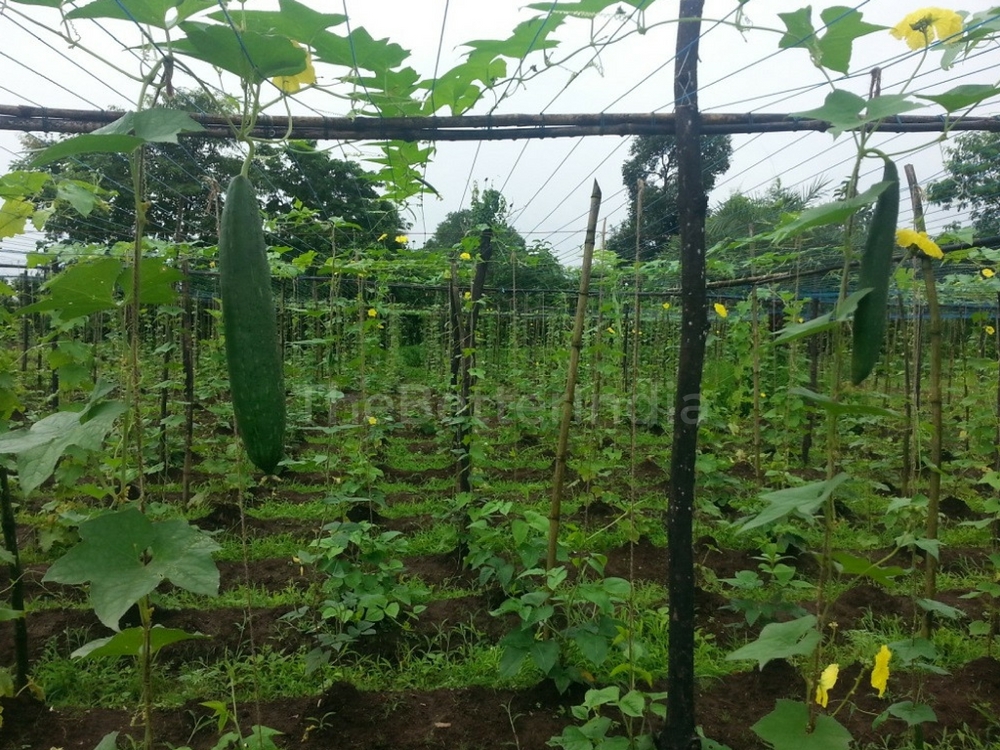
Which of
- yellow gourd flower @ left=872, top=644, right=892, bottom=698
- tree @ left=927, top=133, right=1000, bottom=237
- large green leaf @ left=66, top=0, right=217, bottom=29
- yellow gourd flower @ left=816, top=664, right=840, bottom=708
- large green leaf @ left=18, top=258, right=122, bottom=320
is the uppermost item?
tree @ left=927, top=133, right=1000, bottom=237

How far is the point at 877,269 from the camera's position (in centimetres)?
109

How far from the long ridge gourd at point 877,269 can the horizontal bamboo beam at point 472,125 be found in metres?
0.57

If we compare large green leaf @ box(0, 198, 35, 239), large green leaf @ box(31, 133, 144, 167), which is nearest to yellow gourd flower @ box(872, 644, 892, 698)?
large green leaf @ box(31, 133, 144, 167)

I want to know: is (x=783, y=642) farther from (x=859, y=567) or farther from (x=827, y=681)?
(x=827, y=681)

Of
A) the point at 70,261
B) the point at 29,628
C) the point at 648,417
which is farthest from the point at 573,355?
the point at 648,417

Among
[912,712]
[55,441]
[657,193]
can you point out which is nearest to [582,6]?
[55,441]

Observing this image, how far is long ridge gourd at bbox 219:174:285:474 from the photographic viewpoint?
1.15m

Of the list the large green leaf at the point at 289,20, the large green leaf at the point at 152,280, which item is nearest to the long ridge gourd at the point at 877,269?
the large green leaf at the point at 289,20

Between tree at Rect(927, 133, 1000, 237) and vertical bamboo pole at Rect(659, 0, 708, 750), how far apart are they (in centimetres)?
244

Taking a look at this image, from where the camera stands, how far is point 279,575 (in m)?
3.85

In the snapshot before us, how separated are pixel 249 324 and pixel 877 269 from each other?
1.09m

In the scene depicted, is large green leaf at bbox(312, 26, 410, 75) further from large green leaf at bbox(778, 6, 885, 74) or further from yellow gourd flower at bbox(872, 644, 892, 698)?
yellow gourd flower at bbox(872, 644, 892, 698)

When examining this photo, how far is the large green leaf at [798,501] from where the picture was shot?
110 cm

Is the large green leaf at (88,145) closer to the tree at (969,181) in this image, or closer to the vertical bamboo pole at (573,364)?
the vertical bamboo pole at (573,364)
